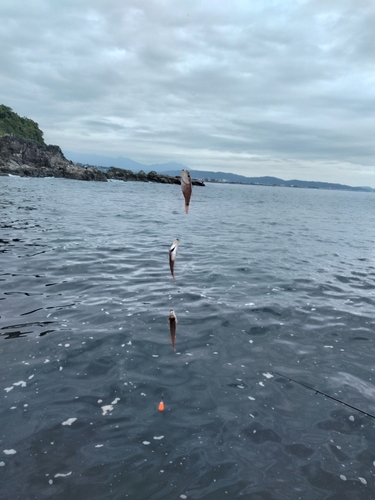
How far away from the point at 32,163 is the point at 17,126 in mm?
36435

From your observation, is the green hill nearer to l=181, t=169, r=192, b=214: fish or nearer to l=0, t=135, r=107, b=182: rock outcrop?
l=0, t=135, r=107, b=182: rock outcrop

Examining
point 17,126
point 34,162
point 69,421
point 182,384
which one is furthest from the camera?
point 17,126

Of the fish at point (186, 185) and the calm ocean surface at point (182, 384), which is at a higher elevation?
the fish at point (186, 185)

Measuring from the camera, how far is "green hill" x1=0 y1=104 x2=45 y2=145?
139750mm

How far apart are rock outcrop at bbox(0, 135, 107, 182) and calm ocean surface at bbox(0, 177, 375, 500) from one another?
10212 cm

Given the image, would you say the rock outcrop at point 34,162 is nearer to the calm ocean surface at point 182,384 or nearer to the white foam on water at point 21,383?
the calm ocean surface at point 182,384

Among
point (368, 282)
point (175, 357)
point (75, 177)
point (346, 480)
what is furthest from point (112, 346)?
point (75, 177)

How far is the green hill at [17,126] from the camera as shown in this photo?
139750 mm

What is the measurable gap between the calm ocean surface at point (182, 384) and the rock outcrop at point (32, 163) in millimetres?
102122

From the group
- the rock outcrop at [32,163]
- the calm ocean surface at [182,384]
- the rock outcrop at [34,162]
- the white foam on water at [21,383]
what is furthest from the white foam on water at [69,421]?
the rock outcrop at [32,163]

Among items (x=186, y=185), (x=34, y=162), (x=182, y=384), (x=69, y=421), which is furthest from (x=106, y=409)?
(x=34, y=162)

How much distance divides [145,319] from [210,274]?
5086 mm

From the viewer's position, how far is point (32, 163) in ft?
397

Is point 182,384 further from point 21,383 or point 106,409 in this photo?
point 21,383
